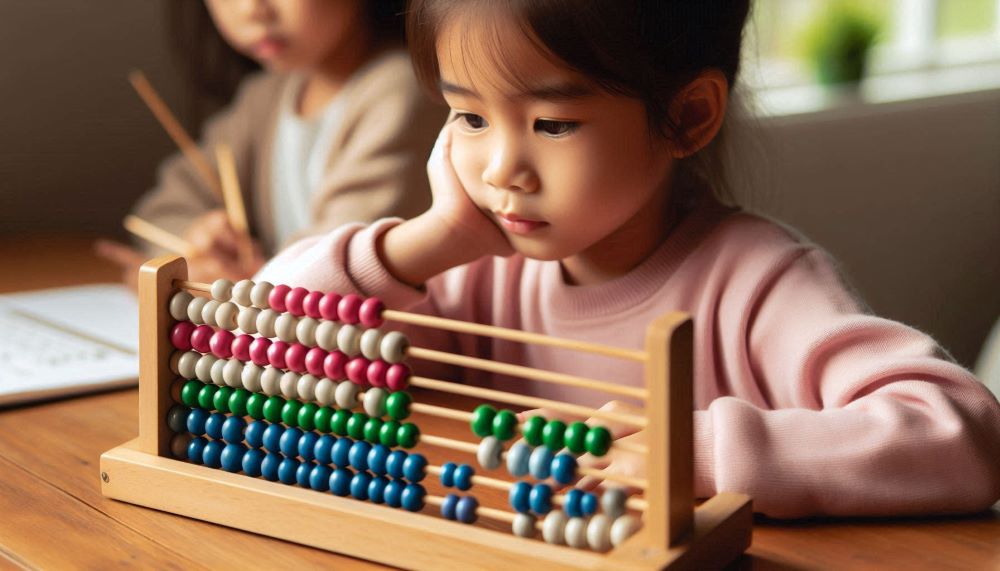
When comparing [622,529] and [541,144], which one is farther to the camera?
[541,144]

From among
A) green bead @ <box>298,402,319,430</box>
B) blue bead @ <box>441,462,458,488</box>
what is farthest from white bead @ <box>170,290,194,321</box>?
blue bead @ <box>441,462,458,488</box>

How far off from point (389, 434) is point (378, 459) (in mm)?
16

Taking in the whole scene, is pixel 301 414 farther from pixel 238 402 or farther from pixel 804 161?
pixel 804 161

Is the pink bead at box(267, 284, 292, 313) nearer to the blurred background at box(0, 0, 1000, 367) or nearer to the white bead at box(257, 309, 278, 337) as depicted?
the white bead at box(257, 309, 278, 337)

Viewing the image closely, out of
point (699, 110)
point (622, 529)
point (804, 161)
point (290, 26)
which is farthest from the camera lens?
point (804, 161)

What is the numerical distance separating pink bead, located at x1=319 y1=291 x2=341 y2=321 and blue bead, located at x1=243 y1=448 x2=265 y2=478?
0.33ft

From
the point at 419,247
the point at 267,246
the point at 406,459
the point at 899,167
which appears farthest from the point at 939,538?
the point at 899,167

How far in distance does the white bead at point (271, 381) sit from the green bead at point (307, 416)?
0.08 ft

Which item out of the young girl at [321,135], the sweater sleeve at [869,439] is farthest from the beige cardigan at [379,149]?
the sweater sleeve at [869,439]

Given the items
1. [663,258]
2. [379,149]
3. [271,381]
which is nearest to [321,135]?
[379,149]

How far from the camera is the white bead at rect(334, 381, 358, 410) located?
698 millimetres

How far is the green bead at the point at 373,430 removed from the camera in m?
0.69

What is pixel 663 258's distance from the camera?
90cm

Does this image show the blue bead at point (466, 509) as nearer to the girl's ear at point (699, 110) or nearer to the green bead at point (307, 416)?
the green bead at point (307, 416)
